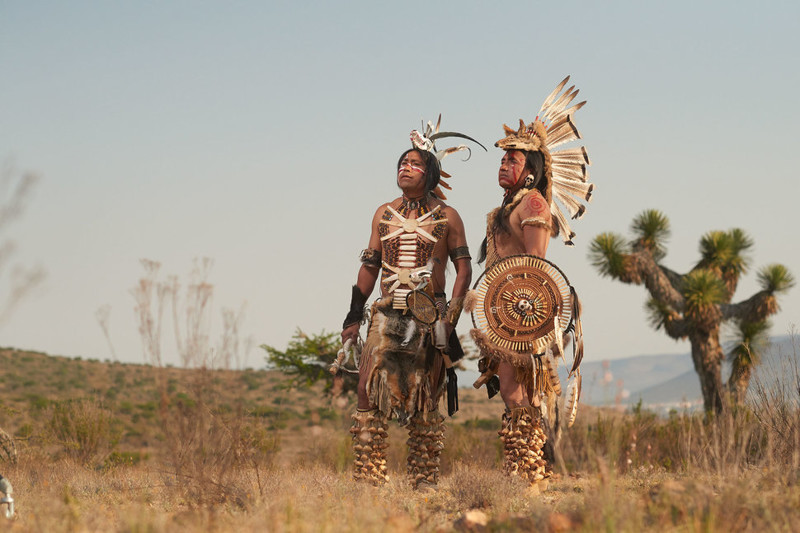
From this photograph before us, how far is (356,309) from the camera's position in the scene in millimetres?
7707

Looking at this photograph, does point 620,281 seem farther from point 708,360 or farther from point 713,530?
point 713,530

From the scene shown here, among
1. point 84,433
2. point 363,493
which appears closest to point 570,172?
point 363,493

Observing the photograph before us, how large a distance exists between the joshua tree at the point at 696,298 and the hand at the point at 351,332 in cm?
1366

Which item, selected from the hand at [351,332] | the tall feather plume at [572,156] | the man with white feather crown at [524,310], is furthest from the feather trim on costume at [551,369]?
the tall feather plume at [572,156]

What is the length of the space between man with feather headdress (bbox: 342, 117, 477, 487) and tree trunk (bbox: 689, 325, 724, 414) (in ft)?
46.1

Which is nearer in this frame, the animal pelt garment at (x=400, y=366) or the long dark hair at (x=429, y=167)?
the animal pelt garment at (x=400, y=366)

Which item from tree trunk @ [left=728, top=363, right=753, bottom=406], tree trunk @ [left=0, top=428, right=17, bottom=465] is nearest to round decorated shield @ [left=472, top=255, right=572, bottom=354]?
tree trunk @ [left=0, top=428, right=17, bottom=465]

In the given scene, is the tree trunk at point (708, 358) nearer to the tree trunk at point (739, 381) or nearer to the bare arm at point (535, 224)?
the tree trunk at point (739, 381)

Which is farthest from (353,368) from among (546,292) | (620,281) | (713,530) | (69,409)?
(620,281)

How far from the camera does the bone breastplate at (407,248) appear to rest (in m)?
7.23

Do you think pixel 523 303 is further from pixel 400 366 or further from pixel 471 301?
pixel 400 366

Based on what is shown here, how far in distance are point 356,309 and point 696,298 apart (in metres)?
13.8

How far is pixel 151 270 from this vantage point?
16.9ft

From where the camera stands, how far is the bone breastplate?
7230 millimetres
